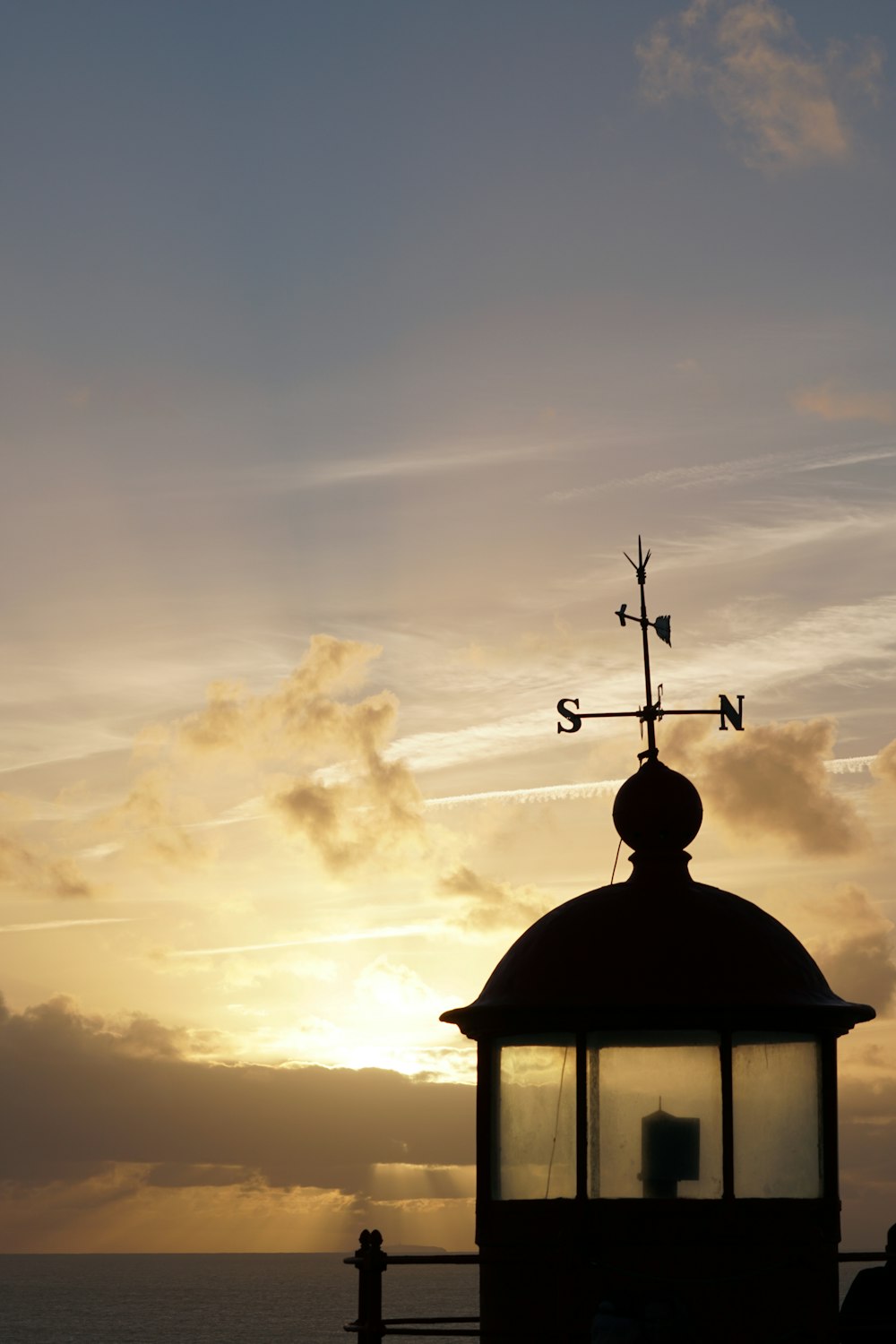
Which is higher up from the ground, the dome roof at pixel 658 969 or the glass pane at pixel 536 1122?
the dome roof at pixel 658 969

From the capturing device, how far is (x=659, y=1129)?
43.0 feet

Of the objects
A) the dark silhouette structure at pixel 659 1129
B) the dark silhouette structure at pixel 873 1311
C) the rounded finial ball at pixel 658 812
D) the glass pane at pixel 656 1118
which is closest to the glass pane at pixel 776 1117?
the dark silhouette structure at pixel 659 1129

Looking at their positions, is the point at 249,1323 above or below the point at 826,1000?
below

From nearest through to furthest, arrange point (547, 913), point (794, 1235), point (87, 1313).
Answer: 1. point (794, 1235)
2. point (547, 913)
3. point (87, 1313)

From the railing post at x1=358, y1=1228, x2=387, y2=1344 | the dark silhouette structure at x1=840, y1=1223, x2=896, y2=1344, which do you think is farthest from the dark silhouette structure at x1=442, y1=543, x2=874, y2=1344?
the railing post at x1=358, y1=1228, x2=387, y2=1344

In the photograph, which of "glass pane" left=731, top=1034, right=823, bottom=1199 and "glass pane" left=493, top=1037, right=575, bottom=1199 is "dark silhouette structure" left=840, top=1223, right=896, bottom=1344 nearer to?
"glass pane" left=731, top=1034, right=823, bottom=1199

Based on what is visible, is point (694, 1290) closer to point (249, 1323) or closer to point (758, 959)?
point (758, 959)

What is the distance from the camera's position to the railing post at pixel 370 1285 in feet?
42.1

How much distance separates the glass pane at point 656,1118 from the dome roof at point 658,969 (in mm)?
219

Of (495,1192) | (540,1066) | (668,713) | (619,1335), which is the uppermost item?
(668,713)

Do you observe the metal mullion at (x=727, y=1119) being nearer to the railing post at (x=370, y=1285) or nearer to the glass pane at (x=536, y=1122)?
the glass pane at (x=536, y=1122)

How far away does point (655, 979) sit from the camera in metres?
13.4

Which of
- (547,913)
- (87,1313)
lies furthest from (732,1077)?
(87,1313)

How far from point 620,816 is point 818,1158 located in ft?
9.88
